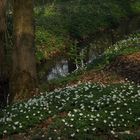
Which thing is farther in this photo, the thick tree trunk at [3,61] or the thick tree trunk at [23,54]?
the thick tree trunk at [3,61]

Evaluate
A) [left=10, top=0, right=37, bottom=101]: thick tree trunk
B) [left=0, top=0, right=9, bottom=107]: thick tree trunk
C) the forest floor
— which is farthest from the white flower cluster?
[left=0, top=0, right=9, bottom=107]: thick tree trunk

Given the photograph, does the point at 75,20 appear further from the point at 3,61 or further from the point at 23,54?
the point at 23,54

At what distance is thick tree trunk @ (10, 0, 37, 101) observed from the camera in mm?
20250

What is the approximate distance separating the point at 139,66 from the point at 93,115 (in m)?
9.26

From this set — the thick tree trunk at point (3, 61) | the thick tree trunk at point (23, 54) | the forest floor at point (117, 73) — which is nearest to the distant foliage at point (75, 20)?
the thick tree trunk at point (3, 61)

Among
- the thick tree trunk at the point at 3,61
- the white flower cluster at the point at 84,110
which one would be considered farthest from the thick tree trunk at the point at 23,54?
the thick tree trunk at the point at 3,61

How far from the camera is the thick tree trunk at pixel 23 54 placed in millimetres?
20250

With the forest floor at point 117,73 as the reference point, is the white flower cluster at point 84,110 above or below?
above

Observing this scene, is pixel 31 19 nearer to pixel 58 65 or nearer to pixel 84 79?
pixel 84 79

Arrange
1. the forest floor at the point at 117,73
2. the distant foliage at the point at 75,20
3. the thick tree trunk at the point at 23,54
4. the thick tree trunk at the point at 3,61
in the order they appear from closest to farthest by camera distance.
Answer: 1. the thick tree trunk at the point at 23,54
2. the forest floor at the point at 117,73
3. the thick tree trunk at the point at 3,61
4. the distant foliage at the point at 75,20

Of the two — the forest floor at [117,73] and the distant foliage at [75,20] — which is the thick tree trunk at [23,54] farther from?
the distant foliage at [75,20]

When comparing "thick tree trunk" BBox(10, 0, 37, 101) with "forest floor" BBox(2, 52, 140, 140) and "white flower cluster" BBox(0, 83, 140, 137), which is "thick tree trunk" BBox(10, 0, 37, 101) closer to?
"white flower cluster" BBox(0, 83, 140, 137)

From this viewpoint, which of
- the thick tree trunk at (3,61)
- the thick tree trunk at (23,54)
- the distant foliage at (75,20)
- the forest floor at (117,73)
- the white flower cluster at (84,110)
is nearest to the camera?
the white flower cluster at (84,110)

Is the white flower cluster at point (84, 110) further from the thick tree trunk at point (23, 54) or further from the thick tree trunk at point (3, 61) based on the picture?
the thick tree trunk at point (3, 61)
